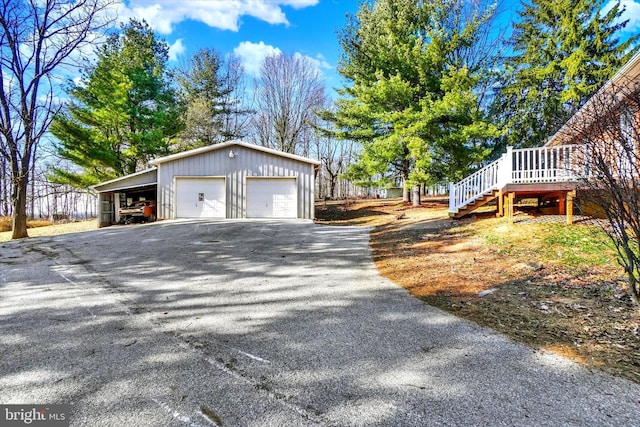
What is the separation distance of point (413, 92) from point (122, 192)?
48.8ft

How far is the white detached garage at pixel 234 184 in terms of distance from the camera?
13.8 m

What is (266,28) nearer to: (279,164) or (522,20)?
(279,164)

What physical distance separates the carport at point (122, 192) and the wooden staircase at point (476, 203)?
12.6 meters

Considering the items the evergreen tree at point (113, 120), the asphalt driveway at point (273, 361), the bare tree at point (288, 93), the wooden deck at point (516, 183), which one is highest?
the bare tree at point (288, 93)

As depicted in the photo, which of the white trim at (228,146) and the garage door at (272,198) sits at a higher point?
the white trim at (228,146)

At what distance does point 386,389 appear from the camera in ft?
6.87

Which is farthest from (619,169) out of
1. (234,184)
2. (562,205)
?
(234,184)

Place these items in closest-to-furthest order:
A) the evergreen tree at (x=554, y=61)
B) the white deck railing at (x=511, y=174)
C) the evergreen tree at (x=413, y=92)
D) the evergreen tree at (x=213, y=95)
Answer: the white deck railing at (x=511, y=174)
the evergreen tree at (x=413, y=92)
the evergreen tree at (x=554, y=61)
the evergreen tree at (x=213, y=95)

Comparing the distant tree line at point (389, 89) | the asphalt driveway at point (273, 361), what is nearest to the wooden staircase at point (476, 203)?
the distant tree line at point (389, 89)

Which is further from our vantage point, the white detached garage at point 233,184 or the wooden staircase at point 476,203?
the white detached garage at point 233,184

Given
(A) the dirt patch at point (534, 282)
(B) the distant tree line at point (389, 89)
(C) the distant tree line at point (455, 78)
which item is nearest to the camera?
(A) the dirt patch at point (534, 282)

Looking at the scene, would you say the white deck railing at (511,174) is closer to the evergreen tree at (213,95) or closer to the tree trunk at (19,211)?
the tree trunk at (19,211)

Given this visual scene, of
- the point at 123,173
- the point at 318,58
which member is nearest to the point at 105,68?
the point at 123,173
